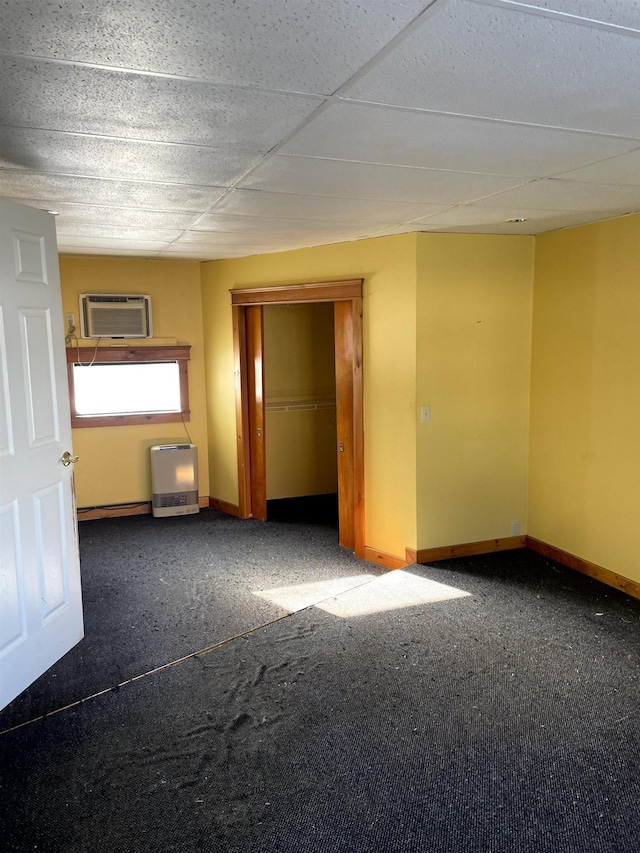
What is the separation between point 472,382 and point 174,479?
297 cm

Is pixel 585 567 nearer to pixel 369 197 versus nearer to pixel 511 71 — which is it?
pixel 369 197

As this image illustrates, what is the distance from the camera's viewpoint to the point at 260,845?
2.03 meters

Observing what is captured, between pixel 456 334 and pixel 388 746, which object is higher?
pixel 456 334

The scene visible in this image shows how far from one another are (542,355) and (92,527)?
4075 mm

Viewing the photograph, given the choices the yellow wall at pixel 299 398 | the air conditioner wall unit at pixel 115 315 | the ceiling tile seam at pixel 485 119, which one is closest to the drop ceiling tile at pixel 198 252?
the air conditioner wall unit at pixel 115 315

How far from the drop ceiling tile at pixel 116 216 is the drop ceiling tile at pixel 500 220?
4.83 ft

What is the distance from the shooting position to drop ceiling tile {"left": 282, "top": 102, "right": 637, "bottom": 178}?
198 centimetres

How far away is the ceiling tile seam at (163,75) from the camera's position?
153 cm

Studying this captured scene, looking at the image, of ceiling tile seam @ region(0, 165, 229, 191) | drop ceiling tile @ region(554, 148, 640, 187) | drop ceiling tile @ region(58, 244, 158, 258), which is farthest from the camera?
drop ceiling tile @ region(58, 244, 158, 258)

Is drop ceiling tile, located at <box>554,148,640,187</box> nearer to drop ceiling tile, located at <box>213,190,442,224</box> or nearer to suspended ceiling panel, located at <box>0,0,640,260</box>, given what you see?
suspended ceiling panel, located at <box>0,0,640,260</box>

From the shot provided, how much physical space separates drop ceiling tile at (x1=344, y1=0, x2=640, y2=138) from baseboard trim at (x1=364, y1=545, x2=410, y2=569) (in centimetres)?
321

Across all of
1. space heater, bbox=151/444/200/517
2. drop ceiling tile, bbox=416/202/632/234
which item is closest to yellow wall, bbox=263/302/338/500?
space heater, bbox=151/444/200/517

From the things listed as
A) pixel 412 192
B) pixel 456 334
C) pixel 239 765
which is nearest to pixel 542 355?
pixel 456 334

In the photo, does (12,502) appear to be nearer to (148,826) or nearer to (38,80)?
(148,826)
